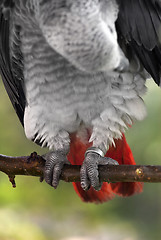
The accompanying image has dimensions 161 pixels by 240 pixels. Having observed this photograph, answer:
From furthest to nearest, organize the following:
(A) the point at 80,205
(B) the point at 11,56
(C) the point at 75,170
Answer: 1. (A) the point at 80,205
2. (B) the point at 11,56
3. (C) the point at 75,170

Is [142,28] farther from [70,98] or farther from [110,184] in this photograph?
[110,184]

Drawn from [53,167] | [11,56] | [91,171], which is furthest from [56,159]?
[11,56]

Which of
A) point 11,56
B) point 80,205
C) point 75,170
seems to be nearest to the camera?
point 75,170

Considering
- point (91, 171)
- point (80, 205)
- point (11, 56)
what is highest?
point (11, 56)

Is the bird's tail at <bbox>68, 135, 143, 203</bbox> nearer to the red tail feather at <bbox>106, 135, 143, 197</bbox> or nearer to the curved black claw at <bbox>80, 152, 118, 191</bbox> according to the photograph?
the red tail feather at <bbox>106, 135, 143, 197</bbox>

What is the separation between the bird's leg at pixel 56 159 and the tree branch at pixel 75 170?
0.03 metres

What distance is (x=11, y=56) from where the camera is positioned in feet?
3.65

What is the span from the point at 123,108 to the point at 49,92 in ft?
0.65

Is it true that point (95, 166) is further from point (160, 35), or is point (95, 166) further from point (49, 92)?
point (160, 35)

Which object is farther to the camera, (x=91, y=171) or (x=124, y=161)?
(x=124, y=161)

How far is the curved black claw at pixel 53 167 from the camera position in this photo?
1073 mm

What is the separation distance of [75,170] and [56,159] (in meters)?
0.11

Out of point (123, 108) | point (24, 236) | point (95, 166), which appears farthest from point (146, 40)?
point (24, 236)

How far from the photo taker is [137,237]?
1354 mm
